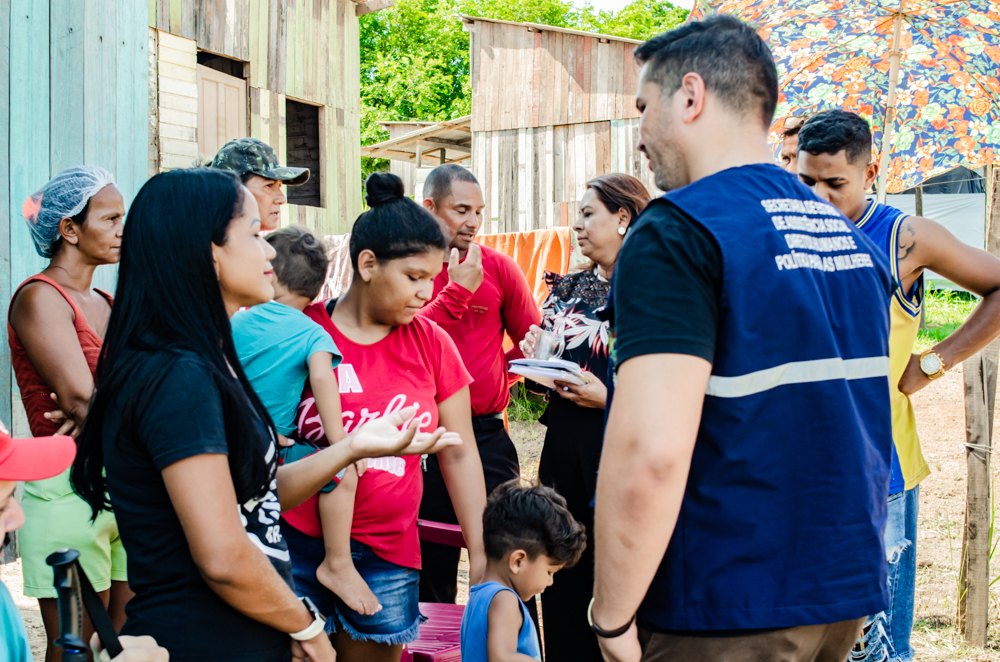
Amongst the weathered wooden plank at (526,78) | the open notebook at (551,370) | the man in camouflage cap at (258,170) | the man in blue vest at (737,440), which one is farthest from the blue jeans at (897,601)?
the weathered wooden plank at (526,78)

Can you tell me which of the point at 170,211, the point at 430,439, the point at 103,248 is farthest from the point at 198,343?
the point at 103,248

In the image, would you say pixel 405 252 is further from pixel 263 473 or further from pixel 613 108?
pixel 613 108

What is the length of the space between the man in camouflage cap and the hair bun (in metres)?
0.80

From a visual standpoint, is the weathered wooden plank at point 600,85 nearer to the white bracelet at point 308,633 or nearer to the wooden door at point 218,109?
the wooden door at point 218,109

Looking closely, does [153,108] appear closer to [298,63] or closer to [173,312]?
[298,63]

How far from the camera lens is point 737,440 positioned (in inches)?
60.9

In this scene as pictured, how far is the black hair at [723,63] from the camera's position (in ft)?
5.57

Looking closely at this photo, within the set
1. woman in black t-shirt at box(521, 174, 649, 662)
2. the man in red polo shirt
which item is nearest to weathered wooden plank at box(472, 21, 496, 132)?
the man in red polo shirt

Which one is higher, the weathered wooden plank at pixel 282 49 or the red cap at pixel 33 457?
the weathered wooden plank at pixel 282 49

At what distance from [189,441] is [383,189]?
1393 millimetres

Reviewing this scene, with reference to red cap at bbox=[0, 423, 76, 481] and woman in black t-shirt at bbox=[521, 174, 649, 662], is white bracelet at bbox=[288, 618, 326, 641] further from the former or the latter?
woman in black t-shirt at bbox=[521, 174, 649, 662]

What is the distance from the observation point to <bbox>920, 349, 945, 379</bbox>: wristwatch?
2.96 meters

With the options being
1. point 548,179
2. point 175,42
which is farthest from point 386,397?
point 548,179

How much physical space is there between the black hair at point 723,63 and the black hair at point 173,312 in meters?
1.05
